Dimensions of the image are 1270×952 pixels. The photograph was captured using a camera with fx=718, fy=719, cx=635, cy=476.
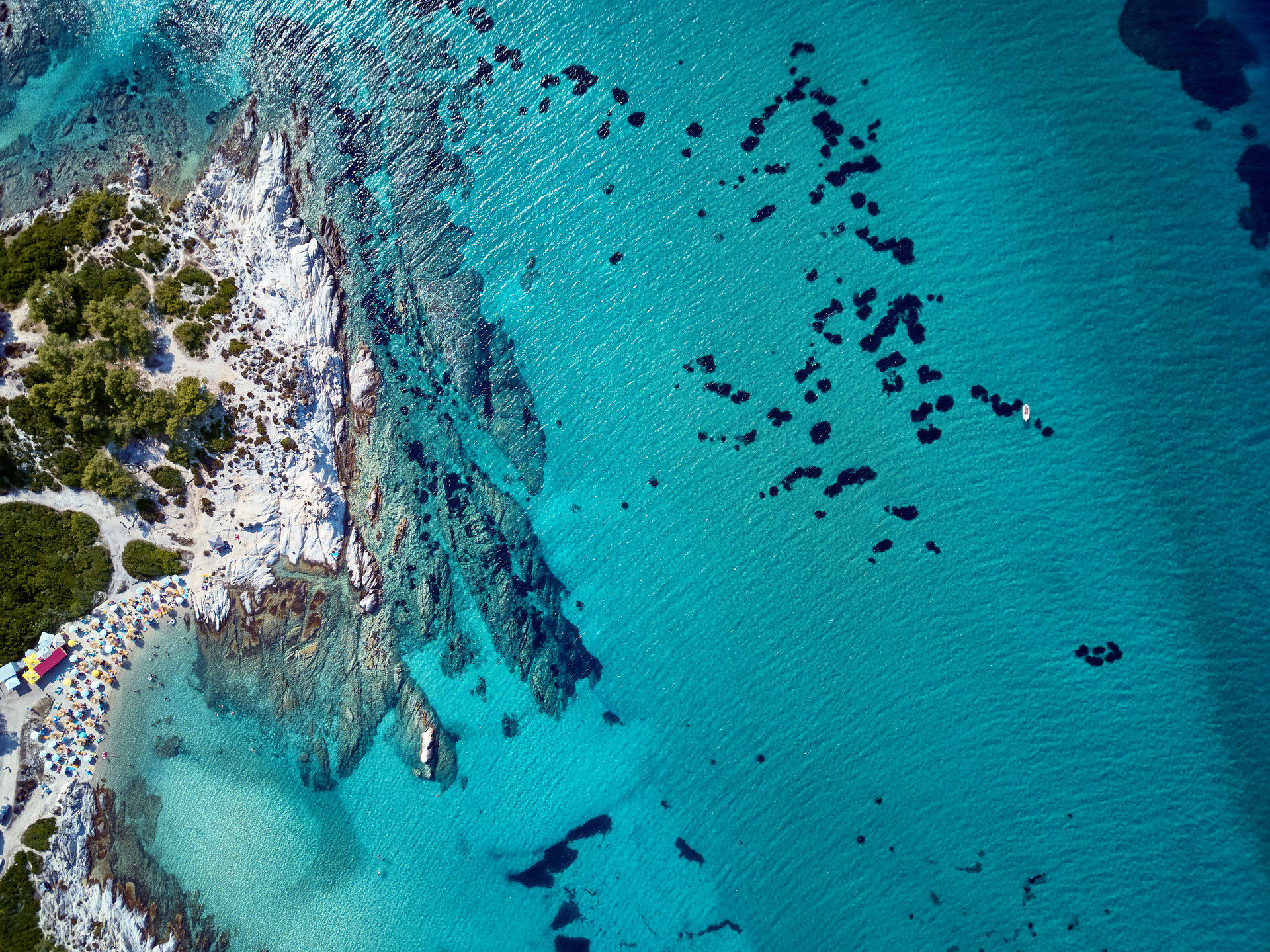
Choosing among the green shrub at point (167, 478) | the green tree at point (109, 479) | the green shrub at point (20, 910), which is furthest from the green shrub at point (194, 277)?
the green shrub at point (20, 910)

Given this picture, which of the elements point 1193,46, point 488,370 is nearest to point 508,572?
point 488,370

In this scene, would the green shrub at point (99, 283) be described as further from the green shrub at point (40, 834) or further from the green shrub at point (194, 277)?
the green shrub at point (40, 834)

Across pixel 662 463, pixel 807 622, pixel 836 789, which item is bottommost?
pixel 836 789

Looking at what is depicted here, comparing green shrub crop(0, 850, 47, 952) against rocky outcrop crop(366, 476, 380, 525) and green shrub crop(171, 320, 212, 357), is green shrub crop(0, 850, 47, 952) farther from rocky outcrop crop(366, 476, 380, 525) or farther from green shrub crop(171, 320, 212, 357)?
green shrub crop(171, 320, 212, 357)

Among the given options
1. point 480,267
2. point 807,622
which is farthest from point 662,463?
point 480,267

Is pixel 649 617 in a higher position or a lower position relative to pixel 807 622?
higher

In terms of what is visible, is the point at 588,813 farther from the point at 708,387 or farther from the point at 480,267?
the point at 480,267

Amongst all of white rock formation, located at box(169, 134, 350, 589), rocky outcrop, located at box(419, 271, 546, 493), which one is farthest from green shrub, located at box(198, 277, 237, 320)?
rocky outcrop, located at box(419, 271, 546, 493)
